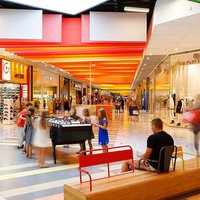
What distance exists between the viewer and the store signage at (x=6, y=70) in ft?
59.0

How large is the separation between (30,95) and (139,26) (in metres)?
14.9

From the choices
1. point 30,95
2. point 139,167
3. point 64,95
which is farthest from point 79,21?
point 64,95

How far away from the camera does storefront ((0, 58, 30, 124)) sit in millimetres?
17578

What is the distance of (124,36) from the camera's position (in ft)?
34.2

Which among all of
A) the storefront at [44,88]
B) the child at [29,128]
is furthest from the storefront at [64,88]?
the child at [29,128]

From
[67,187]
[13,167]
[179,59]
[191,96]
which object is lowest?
[13,167]

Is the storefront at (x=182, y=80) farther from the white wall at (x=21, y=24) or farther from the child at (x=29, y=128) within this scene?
the child at (x=29, y=128)

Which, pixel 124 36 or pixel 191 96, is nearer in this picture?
pixel 124 36

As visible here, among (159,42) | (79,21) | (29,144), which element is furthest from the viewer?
(159,42)

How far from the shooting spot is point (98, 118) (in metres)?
7.54

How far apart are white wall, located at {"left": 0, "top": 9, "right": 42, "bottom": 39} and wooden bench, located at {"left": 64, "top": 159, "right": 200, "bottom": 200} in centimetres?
747

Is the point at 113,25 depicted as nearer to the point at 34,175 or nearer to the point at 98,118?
the point at 98,118

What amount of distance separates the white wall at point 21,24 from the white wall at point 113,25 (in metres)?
1.94

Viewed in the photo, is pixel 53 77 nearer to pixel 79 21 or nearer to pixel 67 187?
pixel 79 21
